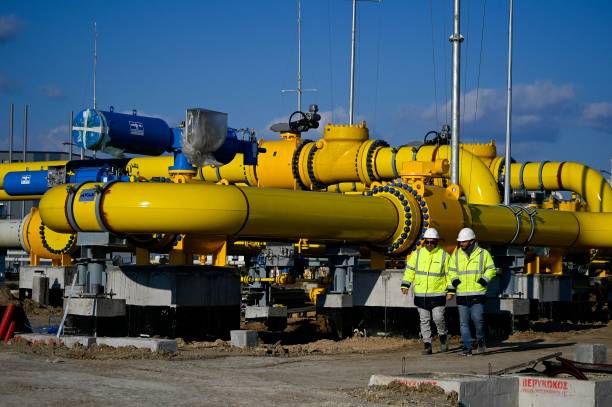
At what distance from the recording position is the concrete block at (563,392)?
11.0 metres

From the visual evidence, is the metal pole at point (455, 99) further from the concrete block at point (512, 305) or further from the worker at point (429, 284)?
the worker at point (429, 284)

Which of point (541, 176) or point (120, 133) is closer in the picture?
point (120, 133)

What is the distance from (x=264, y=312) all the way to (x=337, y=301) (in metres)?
3.35

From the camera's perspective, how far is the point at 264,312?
23.3m

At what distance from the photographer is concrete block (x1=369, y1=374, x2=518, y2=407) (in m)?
10.5

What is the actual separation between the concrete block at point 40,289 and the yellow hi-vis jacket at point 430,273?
1547 centimetres

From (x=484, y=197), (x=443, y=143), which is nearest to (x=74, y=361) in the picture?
(x=484, y=197)

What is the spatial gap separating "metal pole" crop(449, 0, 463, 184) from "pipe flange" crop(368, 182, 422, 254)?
1.96 meters

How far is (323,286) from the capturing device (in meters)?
28.5

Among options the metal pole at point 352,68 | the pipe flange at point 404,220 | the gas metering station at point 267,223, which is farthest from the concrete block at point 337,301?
the metal pole at point 352,68

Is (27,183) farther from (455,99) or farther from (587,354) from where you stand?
(587,354)

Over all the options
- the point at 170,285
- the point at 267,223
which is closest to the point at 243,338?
the point at 267,223

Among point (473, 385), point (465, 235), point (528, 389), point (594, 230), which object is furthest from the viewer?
point (594, 230)

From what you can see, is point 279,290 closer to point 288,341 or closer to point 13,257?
point 288,341
